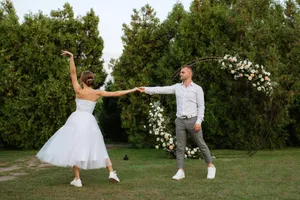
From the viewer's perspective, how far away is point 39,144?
13.2 meters

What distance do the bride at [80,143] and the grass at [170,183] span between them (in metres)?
0.37

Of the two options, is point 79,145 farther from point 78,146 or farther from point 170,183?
point 170,183

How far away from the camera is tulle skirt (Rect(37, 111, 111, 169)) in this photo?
6.61 meters

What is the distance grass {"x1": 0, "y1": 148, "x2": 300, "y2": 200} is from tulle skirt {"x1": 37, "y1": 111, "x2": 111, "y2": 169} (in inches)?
15.6

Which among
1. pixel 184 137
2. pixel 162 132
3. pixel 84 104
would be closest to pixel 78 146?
pixel 84 104

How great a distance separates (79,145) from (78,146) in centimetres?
2

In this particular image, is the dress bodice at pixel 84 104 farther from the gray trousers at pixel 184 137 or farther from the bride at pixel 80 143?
the gray trousers at pixel 184 137

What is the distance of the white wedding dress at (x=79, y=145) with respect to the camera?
6613mm

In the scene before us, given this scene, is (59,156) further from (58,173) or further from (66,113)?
(66,113)

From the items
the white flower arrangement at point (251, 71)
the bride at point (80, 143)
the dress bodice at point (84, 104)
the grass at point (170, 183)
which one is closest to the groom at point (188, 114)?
the grass at point (170, 183)

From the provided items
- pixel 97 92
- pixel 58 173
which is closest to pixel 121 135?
pixel 58 173

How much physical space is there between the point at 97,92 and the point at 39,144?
6812mm

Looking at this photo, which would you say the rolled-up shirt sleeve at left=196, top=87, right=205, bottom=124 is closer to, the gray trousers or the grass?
the gray trousers

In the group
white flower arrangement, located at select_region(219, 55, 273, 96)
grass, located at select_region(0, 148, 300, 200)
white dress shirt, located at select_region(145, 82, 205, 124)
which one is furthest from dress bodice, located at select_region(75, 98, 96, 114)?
white flower arrangement, located at select_region(219, 55, 273, 96)
